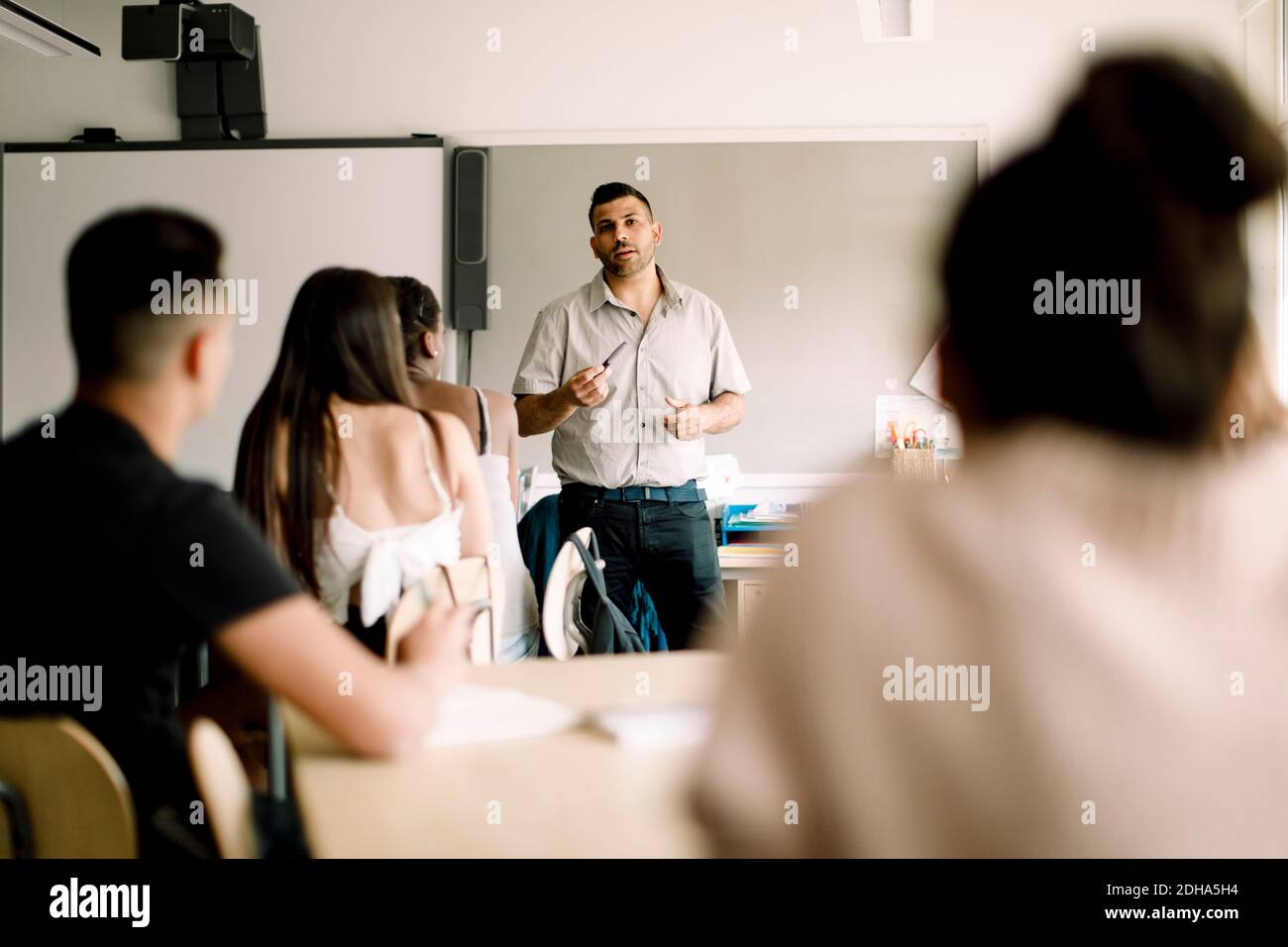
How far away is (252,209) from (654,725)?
300 cm

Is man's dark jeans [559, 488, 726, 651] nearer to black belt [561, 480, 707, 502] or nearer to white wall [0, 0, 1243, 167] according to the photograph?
black belt [561, 480, 707, 502]

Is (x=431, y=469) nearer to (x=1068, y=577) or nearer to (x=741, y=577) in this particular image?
(x=1068, y=577)

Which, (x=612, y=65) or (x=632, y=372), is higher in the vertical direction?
(x=612, y=65)

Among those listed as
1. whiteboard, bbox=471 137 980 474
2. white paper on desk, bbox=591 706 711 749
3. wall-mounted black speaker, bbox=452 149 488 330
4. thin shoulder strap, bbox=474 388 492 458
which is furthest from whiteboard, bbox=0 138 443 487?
white paper on desk, bbox=591 706 711 749

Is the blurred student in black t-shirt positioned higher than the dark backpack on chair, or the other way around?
the blurred student in black t-shirt

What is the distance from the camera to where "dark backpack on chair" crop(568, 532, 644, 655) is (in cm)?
165

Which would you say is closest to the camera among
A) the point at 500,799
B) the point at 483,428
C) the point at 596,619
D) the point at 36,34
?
the point at 500,799

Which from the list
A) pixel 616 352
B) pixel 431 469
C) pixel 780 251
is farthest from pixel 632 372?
pixel 431 469

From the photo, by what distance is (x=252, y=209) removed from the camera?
11.1 ft

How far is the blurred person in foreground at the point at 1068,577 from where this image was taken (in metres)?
0.55

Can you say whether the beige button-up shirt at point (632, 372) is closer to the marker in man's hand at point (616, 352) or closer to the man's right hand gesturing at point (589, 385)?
the marker in man's hand at point (616, 352)

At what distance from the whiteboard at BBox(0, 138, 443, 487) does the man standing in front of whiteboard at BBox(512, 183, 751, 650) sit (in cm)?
83
